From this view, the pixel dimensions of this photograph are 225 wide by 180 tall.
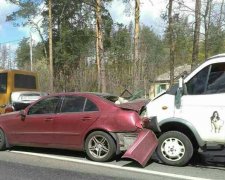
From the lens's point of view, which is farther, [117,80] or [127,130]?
[117,80]

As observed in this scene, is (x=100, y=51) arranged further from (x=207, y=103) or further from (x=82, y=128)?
(x=207, y=103)

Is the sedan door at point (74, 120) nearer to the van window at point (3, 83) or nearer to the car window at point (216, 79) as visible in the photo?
the car window at point (216, 79)

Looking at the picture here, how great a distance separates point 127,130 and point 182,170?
1369mm

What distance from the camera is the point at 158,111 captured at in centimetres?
962

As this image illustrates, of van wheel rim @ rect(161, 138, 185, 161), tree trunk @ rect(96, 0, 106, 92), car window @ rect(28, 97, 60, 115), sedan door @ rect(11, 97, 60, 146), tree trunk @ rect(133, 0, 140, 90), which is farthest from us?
tree trunk @ rect(96, 0, 106, 92)

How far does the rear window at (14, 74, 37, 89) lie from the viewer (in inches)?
741

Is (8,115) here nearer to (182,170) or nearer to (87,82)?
(182,170)

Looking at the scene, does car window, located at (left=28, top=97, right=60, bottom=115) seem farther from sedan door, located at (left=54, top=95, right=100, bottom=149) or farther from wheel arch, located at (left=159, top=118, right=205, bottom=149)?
wheel arch, located at (left=159, top=118, right=205, bottom=149)

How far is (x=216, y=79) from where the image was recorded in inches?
360

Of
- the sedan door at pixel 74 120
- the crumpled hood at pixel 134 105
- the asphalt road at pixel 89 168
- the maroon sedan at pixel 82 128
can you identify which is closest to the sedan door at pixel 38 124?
the maroon sedan at pixel 82 128

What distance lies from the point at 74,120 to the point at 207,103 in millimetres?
2840

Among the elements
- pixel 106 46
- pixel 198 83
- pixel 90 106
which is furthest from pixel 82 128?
pixel 106 46

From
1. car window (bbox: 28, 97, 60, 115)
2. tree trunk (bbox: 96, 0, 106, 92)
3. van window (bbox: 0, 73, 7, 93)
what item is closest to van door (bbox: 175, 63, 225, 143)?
car window (bbox: 28, 97, 60, 115)

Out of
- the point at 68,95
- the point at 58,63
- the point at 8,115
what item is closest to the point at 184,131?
the point at 68,95
